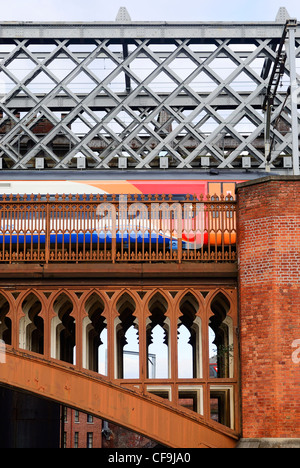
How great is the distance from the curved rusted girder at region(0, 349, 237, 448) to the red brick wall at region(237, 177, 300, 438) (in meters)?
0.92

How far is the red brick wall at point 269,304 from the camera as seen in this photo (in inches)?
569

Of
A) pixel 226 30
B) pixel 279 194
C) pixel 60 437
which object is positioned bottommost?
pixel 60 437

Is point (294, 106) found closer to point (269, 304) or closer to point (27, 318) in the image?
point (269, 304)

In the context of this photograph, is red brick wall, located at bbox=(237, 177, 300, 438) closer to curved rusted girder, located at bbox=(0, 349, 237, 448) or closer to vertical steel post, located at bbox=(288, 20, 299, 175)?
curved rusted girder, located at bbox=(0, 349, 237, 448)

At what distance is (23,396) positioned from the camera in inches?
1098

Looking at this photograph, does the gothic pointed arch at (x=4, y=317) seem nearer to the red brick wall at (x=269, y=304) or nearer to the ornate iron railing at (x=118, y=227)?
the ornate iron railing at (x=118, y=227)

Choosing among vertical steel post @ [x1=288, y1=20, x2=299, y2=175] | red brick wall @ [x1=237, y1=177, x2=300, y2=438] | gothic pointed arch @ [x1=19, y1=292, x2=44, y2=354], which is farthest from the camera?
vertical steel post @ [x1=288, y1=20, x2=299, y2=175]

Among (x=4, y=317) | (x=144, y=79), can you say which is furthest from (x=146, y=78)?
(x=4, y=317)

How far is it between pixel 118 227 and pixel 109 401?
345 cm

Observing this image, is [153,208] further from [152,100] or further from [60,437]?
[152,100]

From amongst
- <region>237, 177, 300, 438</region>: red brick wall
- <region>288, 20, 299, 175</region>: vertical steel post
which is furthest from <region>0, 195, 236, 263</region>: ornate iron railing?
<region>288, 20, 299, 175</region>: vertical steel post

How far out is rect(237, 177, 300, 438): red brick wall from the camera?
14.4 m
